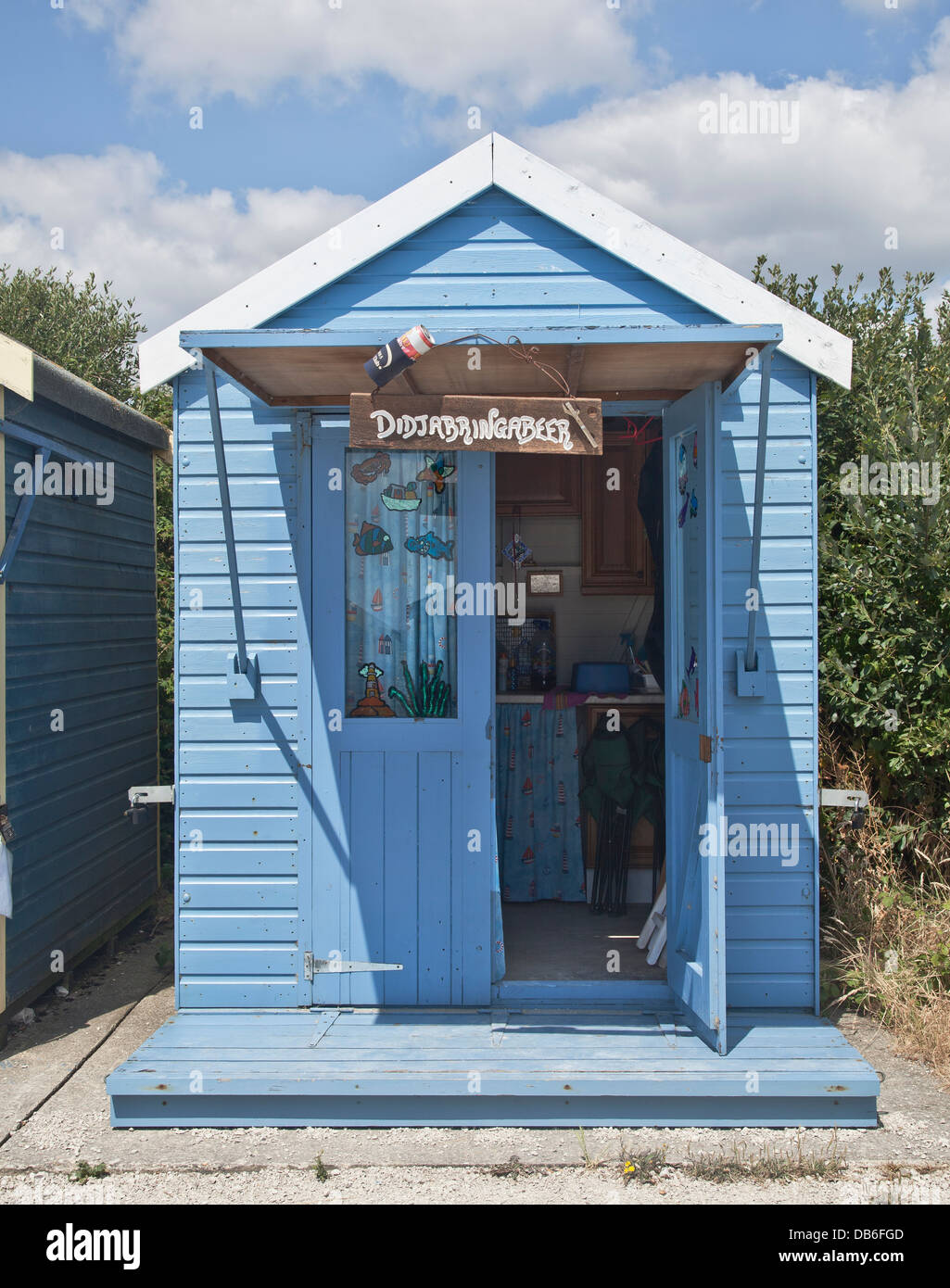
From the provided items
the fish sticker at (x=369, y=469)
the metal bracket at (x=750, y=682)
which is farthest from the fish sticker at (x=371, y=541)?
the metal bracket at (x=750, y=682)

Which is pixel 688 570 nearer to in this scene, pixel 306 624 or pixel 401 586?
pixel 401 586

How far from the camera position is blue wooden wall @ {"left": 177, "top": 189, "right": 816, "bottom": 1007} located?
4.47 metres

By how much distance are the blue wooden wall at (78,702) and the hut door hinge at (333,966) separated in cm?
142

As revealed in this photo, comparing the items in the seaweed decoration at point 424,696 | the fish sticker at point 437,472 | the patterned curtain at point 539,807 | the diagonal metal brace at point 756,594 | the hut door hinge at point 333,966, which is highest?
the fish sticker at point 437,472

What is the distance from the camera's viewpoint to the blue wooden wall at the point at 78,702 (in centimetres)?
487

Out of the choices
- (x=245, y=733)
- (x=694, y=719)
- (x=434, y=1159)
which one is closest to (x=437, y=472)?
(x=245, y=733)

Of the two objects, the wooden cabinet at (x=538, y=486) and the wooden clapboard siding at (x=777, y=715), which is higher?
the wooden cabinet at (x=538, y=486)

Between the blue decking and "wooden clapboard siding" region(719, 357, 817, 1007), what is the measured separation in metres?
0.51

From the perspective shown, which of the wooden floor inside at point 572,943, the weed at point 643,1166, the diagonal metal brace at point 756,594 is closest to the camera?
the weed at point 643,1166

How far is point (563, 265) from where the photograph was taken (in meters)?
4.47

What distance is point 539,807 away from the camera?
20.4 feet

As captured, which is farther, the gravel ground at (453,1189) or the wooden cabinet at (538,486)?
the wooden cabinet at (538,486)

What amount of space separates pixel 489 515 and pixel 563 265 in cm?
113

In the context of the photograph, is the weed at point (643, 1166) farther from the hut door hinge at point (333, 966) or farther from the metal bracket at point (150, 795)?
the metal bracket at point (150, 795)
